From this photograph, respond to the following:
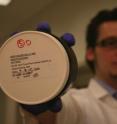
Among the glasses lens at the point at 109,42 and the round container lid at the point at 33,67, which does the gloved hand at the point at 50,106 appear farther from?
the glasses lens at the point at 109,42

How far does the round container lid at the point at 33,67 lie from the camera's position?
645 mm

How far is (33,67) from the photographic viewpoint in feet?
2.14

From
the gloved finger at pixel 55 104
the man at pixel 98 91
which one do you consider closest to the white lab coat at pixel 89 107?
the man at pixel 98 91

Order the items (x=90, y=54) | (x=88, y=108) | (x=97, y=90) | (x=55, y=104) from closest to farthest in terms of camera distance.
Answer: (x=55, y=104)
(x=88, y=108)
(x=97, y=90)
(x=90, y=54)

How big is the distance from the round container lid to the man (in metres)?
0.06

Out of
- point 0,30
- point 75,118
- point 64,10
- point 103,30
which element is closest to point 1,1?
point 0,30

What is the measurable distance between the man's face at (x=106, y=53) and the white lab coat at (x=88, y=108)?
52 millimetres

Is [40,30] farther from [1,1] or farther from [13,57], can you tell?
[1,1]

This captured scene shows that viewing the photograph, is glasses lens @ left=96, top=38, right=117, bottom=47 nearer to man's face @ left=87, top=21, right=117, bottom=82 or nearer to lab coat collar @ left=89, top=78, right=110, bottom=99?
man's face @ left=87, top=21, right=117, bottom=82

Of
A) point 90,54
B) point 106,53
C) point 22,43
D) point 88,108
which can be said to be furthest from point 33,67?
point 90,54

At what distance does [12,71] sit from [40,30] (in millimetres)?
106

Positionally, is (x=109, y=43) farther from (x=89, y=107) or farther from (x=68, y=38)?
(x=68, y=38)

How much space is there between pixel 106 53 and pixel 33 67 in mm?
472

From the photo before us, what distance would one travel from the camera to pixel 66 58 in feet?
2.12
